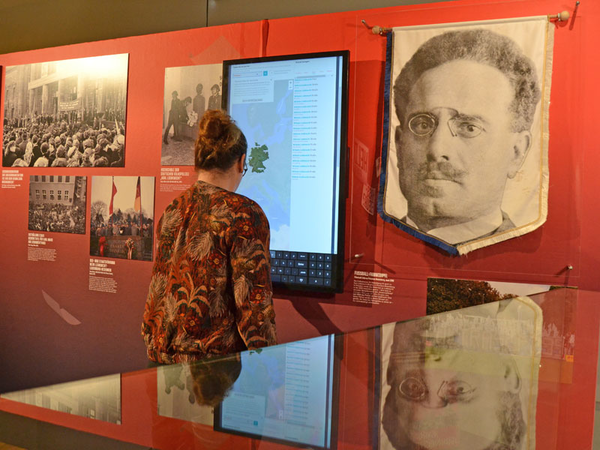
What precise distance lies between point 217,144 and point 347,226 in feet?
3.38

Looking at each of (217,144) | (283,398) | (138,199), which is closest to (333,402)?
(283,398)

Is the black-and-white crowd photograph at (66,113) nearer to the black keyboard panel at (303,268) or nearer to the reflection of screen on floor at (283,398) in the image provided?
the black keyboard panel at (303,268)

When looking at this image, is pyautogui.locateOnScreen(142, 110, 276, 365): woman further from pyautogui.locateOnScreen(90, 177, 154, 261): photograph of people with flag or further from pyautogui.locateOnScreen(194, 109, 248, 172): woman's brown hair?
pyautogui.locateOnScreen(90, 177, 154, 261): photograph of people with flag

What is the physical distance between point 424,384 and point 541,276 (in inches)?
83.4

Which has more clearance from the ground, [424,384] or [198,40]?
[198,40]

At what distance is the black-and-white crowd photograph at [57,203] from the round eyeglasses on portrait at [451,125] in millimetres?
2260

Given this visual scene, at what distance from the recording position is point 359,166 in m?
2.69

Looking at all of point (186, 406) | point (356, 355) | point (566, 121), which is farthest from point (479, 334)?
point (566, 121)

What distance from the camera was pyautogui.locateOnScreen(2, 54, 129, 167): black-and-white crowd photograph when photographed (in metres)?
3.46

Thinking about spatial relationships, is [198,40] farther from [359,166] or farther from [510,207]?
[510,207]

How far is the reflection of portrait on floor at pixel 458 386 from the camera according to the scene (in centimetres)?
34

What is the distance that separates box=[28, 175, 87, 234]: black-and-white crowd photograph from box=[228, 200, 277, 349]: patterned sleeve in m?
2.26

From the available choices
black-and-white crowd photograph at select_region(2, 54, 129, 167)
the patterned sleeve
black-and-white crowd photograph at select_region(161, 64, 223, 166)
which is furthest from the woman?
black-and-white crowd photograph at select_region(2, 54, 129, 167)

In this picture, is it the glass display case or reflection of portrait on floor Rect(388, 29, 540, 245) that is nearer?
the glass display case
